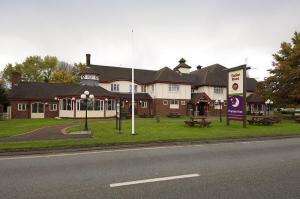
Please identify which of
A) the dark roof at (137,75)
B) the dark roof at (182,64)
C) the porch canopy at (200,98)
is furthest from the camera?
the dark roof at (182,64)

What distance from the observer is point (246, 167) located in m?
8.41

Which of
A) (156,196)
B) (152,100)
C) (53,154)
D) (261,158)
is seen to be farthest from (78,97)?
(156,196)

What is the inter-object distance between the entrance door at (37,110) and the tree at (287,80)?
114ft

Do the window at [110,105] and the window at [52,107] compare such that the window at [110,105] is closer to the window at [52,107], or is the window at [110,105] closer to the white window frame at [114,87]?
the white window frame at [114,87]

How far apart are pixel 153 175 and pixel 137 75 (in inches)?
1717

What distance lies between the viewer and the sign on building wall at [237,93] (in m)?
24.5

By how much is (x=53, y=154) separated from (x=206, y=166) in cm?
642

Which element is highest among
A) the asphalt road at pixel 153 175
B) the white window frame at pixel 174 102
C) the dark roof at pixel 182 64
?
the dark roof at pixel 182 64

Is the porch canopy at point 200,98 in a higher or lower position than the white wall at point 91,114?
higher

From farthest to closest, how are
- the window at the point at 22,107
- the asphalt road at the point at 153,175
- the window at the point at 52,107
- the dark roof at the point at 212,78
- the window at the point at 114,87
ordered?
the dark roof at the point at 212,78 < the window at the point at 114,87 < the window at the point at 52,107 < the window at the point at 22,107 < the asphalt road at the point at 153,175

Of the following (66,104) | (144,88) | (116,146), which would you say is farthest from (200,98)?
(116,146)

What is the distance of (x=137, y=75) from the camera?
5047 cm

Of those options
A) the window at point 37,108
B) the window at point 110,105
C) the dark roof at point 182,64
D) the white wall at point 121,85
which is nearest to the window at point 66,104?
the window at point 110,105

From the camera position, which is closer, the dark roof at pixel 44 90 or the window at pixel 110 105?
the dark roof at pixel 44 90
